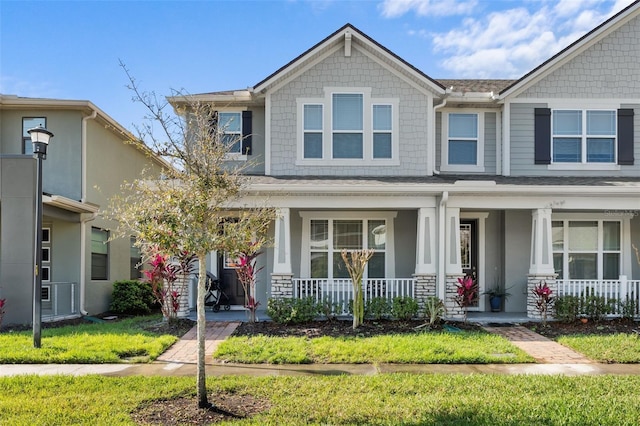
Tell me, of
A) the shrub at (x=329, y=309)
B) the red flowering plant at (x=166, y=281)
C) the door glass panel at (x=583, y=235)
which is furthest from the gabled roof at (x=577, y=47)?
the red flowering plant at (x=166, y=281)

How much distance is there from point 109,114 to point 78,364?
9.12 meters

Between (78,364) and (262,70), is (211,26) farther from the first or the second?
(78,364)

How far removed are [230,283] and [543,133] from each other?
916cm

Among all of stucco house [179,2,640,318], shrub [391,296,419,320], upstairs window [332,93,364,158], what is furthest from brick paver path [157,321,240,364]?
upstairs window [332,93,364,158]

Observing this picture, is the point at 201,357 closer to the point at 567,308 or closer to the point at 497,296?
the point at 567,308

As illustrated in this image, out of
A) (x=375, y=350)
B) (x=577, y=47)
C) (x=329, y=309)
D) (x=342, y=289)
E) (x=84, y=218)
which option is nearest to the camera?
(x=375, y=350)

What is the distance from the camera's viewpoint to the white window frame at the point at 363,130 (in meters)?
11.6

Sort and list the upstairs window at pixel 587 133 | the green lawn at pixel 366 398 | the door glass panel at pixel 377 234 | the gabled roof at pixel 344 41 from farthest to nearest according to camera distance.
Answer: the door glass panel at pixel 377 234 < the upstairs window at pixel 587 133 < the gabled roof at pixel 344 41 < the green lawn at pixel 366 398

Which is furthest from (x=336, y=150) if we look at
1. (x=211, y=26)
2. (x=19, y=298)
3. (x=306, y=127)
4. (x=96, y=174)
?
(x=19, y=298)

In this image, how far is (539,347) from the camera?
8.27 metres

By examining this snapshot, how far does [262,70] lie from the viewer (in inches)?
476

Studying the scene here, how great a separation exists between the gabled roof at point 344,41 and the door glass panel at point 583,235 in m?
5.09

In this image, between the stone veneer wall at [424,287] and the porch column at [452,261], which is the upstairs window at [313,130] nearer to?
the porch column at [452,261]

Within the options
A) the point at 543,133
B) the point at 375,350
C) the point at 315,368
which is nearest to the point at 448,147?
the point at 543,133
